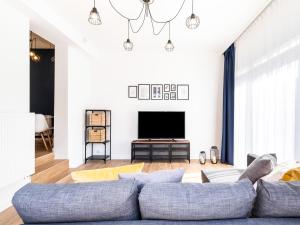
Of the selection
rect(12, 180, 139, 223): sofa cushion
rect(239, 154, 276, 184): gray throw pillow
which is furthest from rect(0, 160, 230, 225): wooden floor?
rect(12, 180, 139, 223): sofa cushion

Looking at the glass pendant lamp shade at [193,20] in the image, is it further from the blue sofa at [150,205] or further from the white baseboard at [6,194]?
the white baseboard at [6,194]

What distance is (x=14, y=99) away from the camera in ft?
10.7

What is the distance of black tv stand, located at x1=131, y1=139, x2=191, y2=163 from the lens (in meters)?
5.79

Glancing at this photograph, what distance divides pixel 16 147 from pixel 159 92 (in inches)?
149

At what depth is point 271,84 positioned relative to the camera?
11.7ft

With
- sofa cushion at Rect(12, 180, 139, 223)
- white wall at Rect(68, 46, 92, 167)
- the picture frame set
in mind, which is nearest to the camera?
sofa cushion at Rect(12, 180, 139, 223)

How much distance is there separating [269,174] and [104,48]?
4846 millimetres

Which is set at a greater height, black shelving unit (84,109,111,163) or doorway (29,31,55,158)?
doorway (29,31,55,158)

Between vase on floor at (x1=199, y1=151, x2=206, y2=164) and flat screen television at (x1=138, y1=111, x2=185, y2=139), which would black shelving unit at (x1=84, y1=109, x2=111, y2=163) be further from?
vase on floor at (x1=199, y1=151, x2=206, y2=164)

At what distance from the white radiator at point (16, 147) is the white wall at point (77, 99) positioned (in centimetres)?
160

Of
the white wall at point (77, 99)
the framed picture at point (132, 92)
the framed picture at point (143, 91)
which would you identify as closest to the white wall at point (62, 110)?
the white wall at point (77, 99)

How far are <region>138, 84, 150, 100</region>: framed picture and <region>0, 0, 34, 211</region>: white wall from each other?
3.05 m

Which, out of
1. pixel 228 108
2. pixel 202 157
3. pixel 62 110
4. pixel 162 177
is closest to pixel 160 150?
pixel 202 157

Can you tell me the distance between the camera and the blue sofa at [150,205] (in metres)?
1.08
